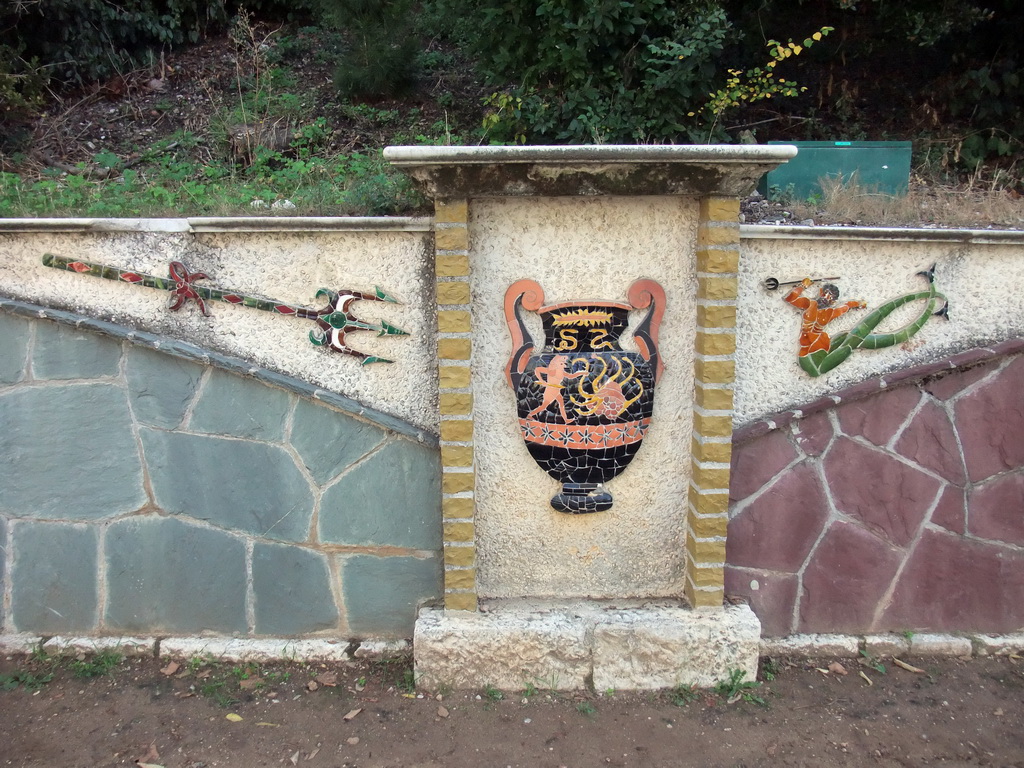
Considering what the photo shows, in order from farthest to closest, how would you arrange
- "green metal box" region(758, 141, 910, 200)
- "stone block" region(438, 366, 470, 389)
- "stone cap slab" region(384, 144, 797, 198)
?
"green metal box" region(758, 141, 910, 200)
"stone block" region(438, 366, 470, 389)
"stone cap slab" region(384, 144, 797, 198)

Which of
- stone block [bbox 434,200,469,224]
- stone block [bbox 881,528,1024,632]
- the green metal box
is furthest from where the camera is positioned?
the green metal box

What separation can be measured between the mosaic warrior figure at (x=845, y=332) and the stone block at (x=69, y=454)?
2.65m

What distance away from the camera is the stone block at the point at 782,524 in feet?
10.0

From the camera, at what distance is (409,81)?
6.07m

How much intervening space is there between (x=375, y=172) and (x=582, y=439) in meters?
2.42

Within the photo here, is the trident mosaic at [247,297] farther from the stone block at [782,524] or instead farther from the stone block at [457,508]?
the stone block at [782,524]

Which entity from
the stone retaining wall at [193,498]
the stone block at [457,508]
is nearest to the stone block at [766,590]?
the stone block at [457,508]

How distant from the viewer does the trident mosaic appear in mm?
2807

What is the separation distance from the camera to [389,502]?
9.80 feet

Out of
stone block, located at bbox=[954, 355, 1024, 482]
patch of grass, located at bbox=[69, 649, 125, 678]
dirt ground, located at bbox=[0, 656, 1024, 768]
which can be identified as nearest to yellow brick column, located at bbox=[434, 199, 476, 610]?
dirt ground, located at bbox=[0, 656, 1024, 768]

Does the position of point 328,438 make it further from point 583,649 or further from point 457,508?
point 583,649

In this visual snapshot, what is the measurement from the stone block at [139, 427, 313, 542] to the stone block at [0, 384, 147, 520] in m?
0.11

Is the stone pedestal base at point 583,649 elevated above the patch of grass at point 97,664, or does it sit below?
above

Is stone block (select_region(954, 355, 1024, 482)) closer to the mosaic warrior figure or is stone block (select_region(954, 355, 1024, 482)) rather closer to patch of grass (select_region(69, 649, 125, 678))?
the mosaic warrior figure
